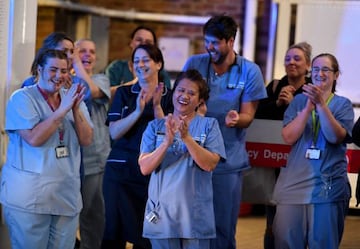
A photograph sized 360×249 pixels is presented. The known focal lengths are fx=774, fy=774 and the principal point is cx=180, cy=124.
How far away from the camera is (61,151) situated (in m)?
3.88

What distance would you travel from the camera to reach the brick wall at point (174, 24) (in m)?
7.50

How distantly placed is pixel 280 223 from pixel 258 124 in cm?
89

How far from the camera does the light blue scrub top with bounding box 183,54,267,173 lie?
4301mm

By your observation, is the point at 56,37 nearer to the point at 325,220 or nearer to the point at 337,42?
the point at 325,220

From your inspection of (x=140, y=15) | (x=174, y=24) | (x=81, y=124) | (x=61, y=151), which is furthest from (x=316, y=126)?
(x=140, y=15)

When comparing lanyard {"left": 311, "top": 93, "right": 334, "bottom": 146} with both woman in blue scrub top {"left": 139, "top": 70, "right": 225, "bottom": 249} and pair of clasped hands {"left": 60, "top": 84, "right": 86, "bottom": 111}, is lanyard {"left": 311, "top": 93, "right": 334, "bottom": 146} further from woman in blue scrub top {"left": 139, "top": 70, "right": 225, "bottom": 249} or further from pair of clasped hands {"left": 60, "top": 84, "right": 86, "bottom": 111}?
pair of clasped hands {"left": 60, "top": 84, "right": 86, "bottom": 111}

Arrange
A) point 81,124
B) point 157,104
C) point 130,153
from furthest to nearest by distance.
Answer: point 130,153 < point 157,104 < point 81,124

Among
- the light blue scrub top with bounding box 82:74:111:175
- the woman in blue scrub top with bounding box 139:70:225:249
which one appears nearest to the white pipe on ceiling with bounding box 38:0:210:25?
the light blue scrub top with bounding box 82:74:111:175

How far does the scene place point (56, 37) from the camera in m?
4.45

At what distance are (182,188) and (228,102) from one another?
79 centimetres

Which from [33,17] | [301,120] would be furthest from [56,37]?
[301,120]

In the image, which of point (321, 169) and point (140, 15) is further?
point (140, 15)

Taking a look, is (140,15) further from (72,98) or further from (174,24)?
(72,98)

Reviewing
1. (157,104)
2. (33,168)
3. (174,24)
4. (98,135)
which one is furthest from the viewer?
(174,24)
